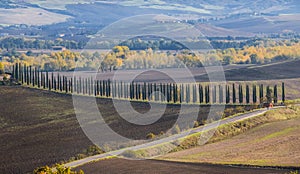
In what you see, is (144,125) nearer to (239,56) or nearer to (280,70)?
(280,70)

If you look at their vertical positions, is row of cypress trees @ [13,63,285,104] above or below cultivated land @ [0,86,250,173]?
above

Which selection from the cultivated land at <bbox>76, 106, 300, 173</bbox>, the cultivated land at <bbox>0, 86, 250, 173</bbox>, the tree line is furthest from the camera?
the tree line

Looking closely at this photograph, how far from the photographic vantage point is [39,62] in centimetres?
17238

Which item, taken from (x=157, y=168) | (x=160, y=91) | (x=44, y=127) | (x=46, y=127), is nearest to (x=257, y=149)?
(x=157, y=168)

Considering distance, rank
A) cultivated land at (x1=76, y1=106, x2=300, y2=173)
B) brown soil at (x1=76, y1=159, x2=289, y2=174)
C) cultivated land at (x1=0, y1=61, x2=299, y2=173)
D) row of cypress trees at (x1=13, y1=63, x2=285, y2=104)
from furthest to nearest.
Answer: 1. row of cypress trees at (x1=13, y1=63, x2=285, y2=104)
2. cultivated land at (x1=0, y1=61, x2=299, y2=173)
3. cultivated land at (x1=76, y1=106, x2=300, y2=173)
4. brown soil at (x1=76, y1=159, x2=289, y2=174)

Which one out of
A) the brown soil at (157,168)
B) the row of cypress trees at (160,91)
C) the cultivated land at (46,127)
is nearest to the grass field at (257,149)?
the cultivated land at (46,127)

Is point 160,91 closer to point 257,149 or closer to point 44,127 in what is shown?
point 44,127

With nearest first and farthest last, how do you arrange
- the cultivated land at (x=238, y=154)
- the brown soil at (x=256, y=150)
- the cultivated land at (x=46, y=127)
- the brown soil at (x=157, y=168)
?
the brown soil at (x=157, y=168) < the cultivated land at (x=238, y=154) < the brown soil at (x=256, y=150) < the cultivated land at (x=46, y=127)

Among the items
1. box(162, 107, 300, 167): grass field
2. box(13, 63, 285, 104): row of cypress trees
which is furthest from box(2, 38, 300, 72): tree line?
box(162, 107, 300, 167): grass field

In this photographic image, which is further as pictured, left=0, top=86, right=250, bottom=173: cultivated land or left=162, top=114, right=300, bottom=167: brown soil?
left=0, top=86, right=250, bottom=173: cultivated land

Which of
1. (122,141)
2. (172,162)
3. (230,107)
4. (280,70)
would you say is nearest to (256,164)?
(172,162)

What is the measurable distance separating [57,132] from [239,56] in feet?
399

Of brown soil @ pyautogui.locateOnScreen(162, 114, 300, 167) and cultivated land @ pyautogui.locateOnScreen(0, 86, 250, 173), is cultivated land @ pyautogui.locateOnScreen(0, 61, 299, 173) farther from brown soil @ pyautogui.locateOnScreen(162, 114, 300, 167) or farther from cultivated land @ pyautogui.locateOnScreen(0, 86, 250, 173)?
brown soil @ pyautogui.locateOnScreen(162, 114, 300, 167)

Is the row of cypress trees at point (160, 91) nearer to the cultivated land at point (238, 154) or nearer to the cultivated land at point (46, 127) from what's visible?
the cultivated land at point (46, 127)
